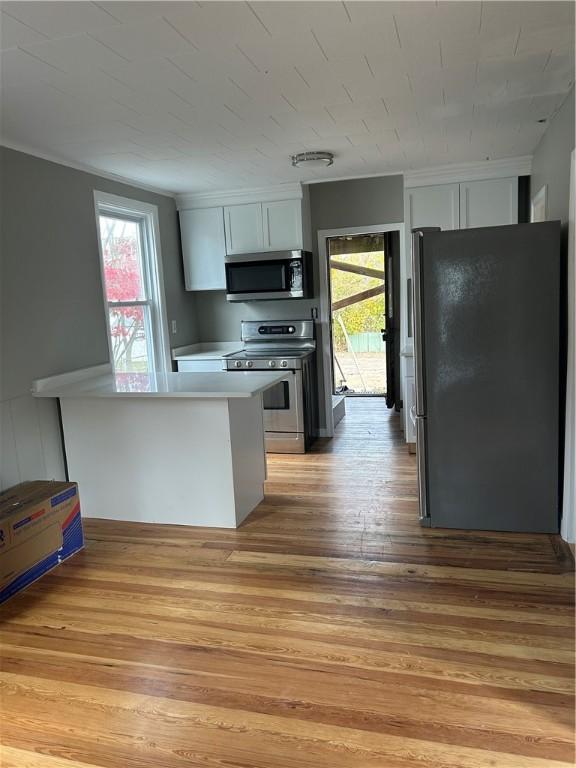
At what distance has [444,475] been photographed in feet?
10.3

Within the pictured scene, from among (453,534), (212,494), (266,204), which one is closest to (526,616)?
(453,534)

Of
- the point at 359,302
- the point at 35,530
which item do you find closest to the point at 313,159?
the point at 35,530

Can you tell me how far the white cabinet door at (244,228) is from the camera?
5.05 metres

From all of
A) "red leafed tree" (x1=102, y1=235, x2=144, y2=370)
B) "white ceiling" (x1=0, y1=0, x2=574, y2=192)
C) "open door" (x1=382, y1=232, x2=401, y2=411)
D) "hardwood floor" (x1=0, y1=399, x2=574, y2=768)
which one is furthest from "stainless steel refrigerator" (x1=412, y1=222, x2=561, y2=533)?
"open door" (x1=382, y1=232, x2=401, y2=411)

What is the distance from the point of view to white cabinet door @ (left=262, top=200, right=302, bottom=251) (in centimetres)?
494

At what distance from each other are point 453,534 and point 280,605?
3.87ft

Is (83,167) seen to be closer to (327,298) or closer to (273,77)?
(273,77)

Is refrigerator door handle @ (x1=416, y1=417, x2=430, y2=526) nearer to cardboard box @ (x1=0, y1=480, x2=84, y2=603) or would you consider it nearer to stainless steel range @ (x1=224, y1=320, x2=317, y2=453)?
stainless steel range @ (x1=224, y1=320, x2=317, y2=453)

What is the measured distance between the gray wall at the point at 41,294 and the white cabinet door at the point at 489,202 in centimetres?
287

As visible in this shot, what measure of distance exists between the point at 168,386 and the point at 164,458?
0.45 metres

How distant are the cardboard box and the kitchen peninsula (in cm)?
41

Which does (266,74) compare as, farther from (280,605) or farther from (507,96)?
(280,605)

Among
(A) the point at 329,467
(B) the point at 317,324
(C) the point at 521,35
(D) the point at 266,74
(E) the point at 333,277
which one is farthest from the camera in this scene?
(E) the point at 333,277

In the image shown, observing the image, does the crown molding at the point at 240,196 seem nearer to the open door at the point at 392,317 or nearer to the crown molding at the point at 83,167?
the crown molding at the point at 83,167
